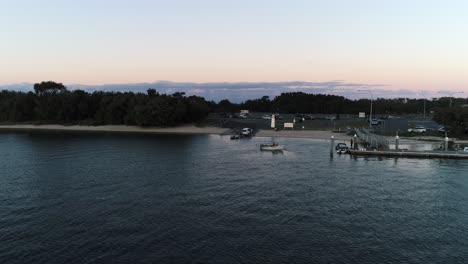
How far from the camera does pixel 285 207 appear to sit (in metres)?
42.1

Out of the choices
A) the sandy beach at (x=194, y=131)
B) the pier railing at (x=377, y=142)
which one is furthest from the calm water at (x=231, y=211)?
the sandy beach at (x=194, y=131)

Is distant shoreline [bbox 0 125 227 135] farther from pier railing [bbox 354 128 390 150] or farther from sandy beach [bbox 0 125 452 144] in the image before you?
pier railing [bbox 354 128 390 150]

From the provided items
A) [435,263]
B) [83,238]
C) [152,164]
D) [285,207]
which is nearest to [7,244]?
[83,238]

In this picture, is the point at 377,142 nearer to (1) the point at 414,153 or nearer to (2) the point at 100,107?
(1) the point at 414,153

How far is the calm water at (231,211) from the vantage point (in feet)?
100

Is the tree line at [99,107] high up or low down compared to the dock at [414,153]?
up

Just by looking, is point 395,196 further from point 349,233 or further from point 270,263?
point 270,263

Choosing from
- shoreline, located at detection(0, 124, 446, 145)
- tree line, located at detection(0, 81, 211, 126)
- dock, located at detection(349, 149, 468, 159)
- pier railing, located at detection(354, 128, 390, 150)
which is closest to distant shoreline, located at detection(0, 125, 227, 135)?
shoreline, located at detection(0, 124, 446, 145)

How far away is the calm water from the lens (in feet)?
100

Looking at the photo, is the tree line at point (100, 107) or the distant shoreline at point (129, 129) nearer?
the distant shoreline at point (129, 129)

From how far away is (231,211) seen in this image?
132ft

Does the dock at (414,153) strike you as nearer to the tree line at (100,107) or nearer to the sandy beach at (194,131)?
the sandy beach at (194,131)

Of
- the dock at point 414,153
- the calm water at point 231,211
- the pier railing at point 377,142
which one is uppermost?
the pier railing at point 377,142

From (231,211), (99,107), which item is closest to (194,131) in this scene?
(99,107)
